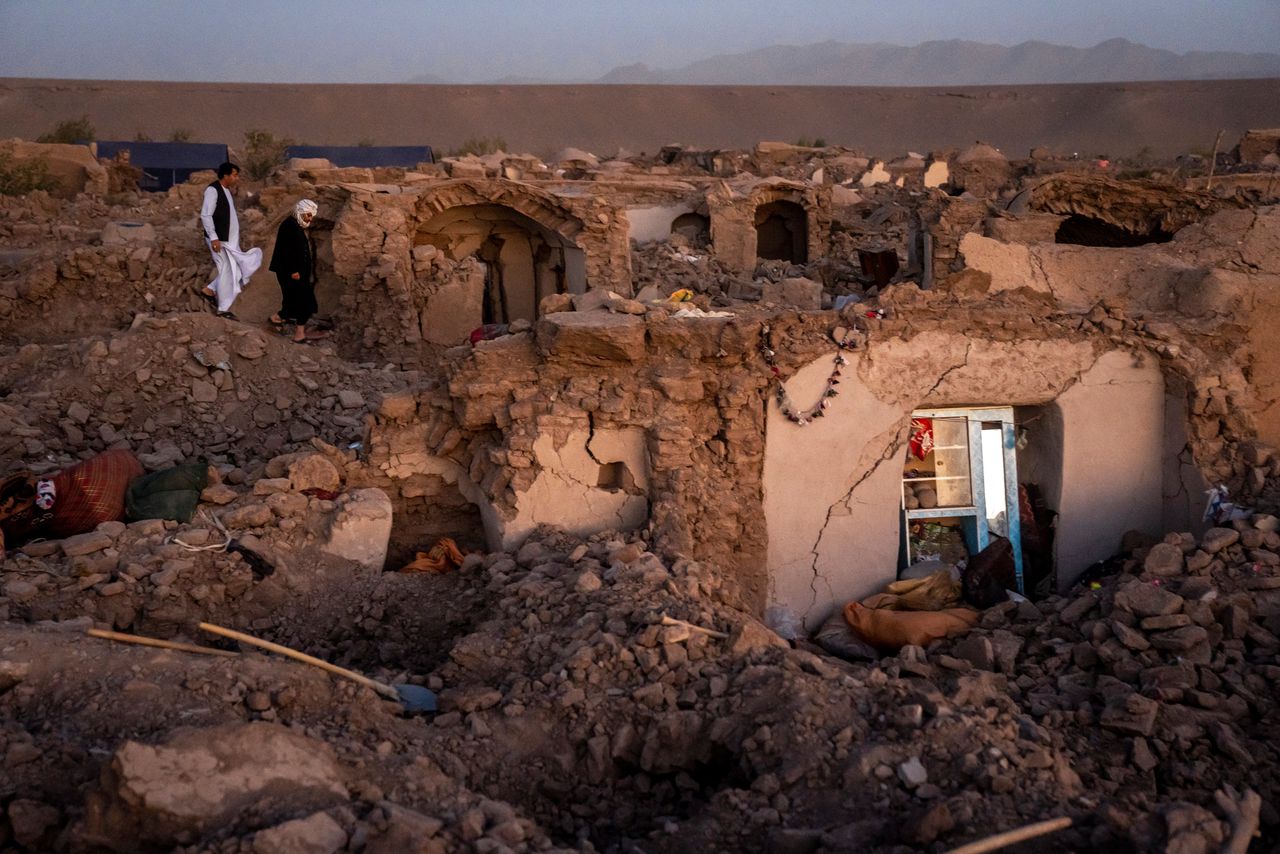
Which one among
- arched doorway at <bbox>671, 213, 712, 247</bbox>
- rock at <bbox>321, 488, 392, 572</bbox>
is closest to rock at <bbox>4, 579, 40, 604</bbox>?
rock at <bbox>321, 488, 392, 572</bbox>

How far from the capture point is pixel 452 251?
13.4 metres

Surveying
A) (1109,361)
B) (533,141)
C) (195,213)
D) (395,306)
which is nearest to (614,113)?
(533,141)

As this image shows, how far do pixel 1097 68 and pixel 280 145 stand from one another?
338 feet

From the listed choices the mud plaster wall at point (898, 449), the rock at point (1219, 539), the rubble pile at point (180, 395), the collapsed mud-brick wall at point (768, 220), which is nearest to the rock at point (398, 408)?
the rubble pile at point (180, 395)

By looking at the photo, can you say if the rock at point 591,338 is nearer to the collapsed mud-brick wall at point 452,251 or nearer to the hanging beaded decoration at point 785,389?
the hanging beaded decoration at point 785,389

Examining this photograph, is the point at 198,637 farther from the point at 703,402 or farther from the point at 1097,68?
the point at 1097,68

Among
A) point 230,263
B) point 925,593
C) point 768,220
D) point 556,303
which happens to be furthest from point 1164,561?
point 768,220

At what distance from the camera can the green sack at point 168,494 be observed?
522 centimetres

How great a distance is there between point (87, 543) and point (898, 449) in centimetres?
425

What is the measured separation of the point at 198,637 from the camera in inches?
179

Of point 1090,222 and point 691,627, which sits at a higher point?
point 1090,222

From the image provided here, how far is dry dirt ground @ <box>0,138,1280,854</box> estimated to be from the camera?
294cm

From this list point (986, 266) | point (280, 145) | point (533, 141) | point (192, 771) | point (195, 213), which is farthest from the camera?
point (533, 141)

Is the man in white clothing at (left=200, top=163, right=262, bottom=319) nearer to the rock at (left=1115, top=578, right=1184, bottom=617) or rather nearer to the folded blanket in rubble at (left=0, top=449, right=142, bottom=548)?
the folded blanket in rubble at (left=0, top=449, right=142, bottom=548)
